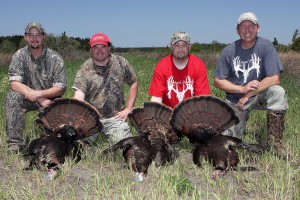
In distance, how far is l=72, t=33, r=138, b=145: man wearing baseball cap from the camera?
5.62 meters

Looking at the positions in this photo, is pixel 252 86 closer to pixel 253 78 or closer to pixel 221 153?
pixel 253 78

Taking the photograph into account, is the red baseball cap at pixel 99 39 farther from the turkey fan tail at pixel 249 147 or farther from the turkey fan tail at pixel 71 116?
the turkey fan tail at pixel 249 147

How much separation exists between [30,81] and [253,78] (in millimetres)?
3313

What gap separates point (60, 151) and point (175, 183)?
5.01ft

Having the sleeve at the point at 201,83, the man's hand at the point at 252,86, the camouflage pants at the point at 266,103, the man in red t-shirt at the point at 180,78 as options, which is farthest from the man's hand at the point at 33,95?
the man's hand at the point at 252,86

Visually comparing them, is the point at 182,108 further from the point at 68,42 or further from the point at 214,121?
the point at 68,42

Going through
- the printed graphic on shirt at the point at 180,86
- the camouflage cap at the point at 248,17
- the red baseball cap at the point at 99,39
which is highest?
the camouflage cap at the point at 248,17

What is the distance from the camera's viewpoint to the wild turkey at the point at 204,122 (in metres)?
4.60

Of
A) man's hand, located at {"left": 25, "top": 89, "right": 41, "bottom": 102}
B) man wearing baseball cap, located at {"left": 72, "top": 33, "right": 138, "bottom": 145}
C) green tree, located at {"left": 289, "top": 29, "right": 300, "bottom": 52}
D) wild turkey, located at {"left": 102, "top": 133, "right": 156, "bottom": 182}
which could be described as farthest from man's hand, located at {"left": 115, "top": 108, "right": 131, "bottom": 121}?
green tree, located at {"left": 289, "top": 29, "right": 300, "bottom": 52}

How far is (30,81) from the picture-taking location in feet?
19.4

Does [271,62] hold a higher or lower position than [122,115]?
higher

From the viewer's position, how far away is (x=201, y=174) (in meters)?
4.35

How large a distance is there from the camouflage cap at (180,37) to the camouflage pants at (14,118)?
2.33 m

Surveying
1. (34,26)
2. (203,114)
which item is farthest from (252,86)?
(34,26)
